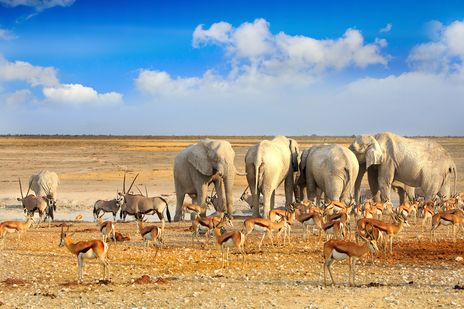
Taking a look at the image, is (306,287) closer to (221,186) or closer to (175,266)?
(175,266)

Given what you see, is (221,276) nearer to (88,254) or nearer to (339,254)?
(339,254)

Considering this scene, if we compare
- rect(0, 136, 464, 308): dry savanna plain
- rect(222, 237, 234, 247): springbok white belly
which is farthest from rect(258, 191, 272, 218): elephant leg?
rect(222, 237, 234, 247): springbok white belly

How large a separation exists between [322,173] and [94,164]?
34.8 meters

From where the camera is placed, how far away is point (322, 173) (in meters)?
25.2

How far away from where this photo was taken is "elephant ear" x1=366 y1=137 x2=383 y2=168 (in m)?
27.2

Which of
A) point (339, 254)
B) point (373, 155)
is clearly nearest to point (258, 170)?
point (373, 155)

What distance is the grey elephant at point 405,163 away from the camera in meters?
27.7

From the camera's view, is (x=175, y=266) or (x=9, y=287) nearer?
(x=9, y=287)

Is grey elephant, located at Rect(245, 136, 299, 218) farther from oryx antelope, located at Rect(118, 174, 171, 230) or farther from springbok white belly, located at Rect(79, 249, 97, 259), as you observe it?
springbok white belly, located at Rect(79, 249, 97, 259)

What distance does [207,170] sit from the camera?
82.3ft

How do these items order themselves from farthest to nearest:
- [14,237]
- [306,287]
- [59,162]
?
[59,162], [14,237], [306,287]

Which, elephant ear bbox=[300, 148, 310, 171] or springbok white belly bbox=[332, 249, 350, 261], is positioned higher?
elephant ear bbox=[300, 148, 310, 171]

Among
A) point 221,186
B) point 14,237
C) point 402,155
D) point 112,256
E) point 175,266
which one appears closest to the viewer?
point 175,266

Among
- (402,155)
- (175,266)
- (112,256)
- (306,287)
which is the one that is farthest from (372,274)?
(402,155)
